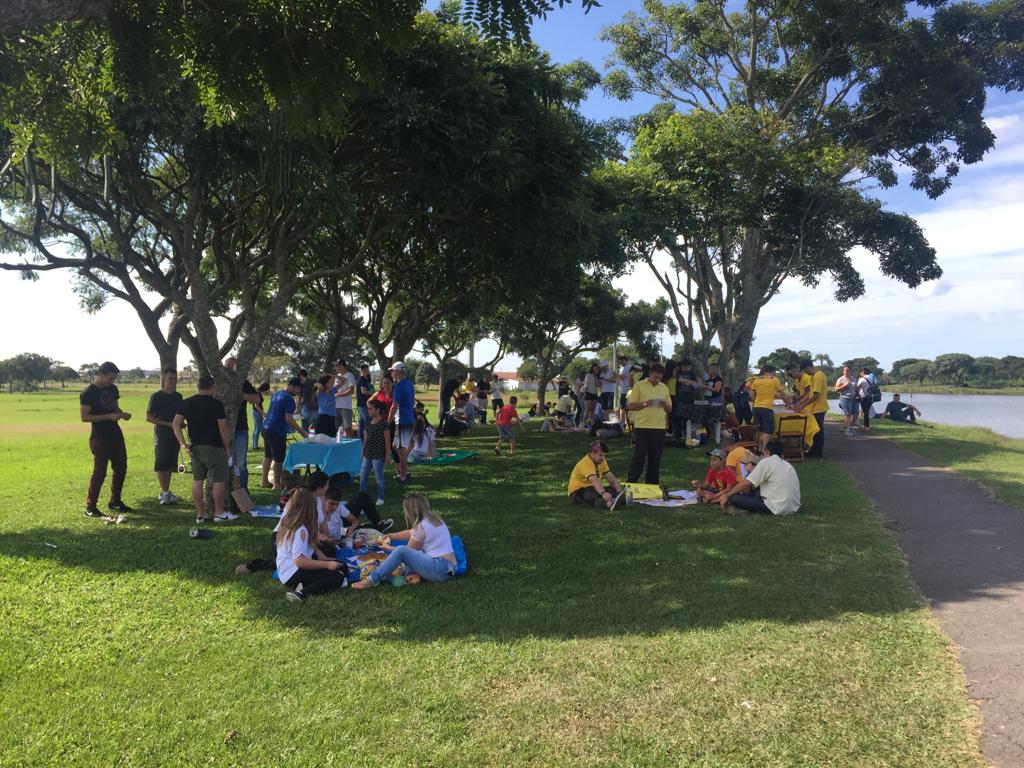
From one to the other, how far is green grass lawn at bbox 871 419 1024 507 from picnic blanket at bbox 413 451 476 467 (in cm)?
890

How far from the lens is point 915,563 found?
609cm

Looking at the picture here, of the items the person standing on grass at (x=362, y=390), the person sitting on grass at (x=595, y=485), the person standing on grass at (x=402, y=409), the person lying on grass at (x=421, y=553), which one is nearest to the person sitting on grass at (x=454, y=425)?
the person standing on grass at (x=362, y=390)

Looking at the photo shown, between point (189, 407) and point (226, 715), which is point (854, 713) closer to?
point (226, 715)

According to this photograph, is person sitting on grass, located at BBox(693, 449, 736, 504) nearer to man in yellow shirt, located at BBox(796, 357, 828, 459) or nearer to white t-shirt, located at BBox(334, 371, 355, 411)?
man in yellow shirt, located at BBox(796, 357, 828, 459)

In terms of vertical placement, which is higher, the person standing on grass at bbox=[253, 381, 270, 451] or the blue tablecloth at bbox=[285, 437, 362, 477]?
the person standing on grass at bbox=[253, 381, 270, 451]

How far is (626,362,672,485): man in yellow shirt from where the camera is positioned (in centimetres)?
955

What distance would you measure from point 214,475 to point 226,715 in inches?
197

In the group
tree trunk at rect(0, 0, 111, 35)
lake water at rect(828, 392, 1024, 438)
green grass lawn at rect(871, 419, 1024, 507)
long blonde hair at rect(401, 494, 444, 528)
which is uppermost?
tree trunk at rect(0, 0, 111, 35)

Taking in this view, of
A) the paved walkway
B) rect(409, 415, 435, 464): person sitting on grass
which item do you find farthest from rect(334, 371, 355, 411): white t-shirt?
the paved walkway

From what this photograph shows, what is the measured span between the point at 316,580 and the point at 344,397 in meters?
9.94

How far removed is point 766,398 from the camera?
39.1ft

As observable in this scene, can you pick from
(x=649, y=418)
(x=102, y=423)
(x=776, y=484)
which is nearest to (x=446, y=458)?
(x=649, y=418)

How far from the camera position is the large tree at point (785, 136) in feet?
56.3

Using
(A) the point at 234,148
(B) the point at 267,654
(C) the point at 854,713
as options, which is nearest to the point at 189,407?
(A) the point at 234,148
